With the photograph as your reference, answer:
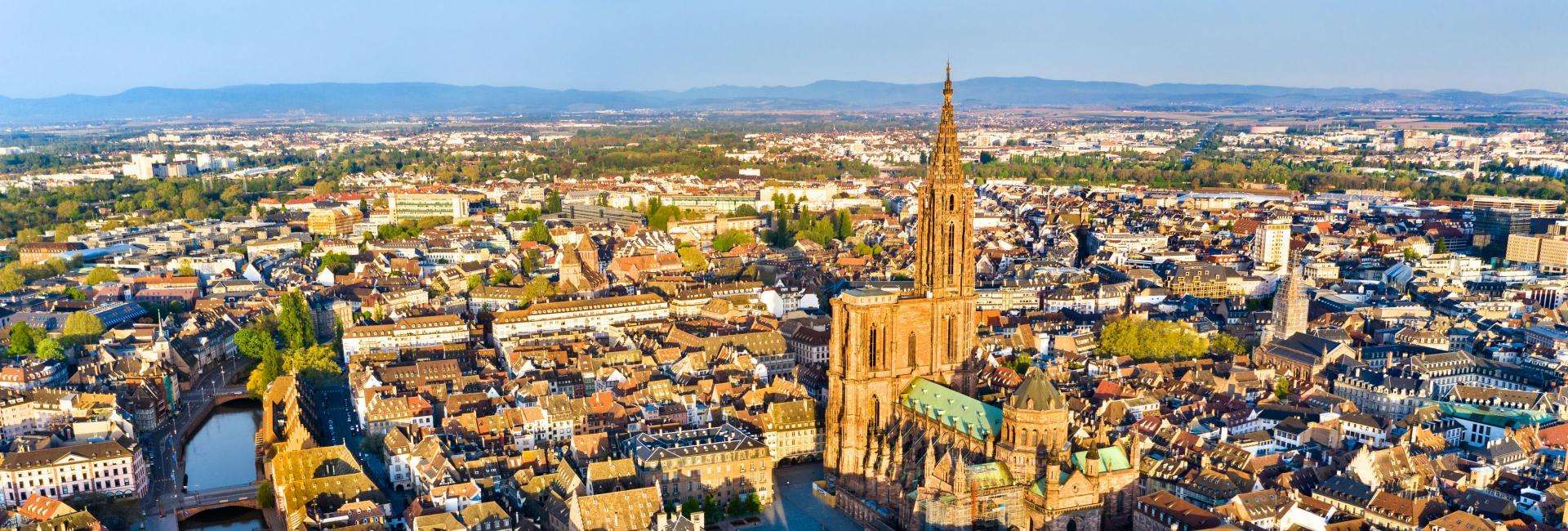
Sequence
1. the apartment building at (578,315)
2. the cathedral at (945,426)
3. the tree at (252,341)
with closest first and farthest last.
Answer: the cathedral at (945,426) < the tree at (252,341) < the apartment building at (578,315)

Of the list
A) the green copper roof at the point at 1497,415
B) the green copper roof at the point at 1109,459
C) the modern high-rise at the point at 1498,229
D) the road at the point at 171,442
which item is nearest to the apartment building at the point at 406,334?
the road at the point at 171,442

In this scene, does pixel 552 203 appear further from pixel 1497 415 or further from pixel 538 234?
pixel 1497 415

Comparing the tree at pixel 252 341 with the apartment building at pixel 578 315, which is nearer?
the tree at pixel 252 341

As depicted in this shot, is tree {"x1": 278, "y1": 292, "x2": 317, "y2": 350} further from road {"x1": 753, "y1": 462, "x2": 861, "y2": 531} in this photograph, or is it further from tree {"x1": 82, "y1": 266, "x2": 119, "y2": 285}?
road {"x1": 753, "y1": 462, "x2": 861, "y2": 531}

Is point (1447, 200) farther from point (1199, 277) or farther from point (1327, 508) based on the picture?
point (1327, 508)

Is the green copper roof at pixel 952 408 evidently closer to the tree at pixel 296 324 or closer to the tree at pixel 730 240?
the tree at pixel 296 324
